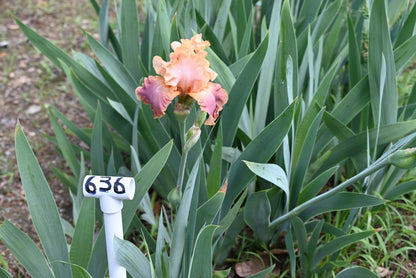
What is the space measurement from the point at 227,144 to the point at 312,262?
16.6 inches

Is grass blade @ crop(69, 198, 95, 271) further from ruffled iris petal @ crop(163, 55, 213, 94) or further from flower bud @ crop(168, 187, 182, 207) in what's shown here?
ruffled iris petal @ crop(163, 55, 213, 94)

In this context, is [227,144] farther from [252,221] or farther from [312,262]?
[312,262]

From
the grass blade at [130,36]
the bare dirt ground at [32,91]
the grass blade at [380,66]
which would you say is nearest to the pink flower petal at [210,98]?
the grass blade at [380,66]

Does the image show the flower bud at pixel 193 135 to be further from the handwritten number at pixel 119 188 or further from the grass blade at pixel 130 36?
the grass blade at pixel 130 36

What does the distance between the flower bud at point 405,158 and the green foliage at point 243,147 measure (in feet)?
0.06

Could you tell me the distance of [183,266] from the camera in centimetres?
108

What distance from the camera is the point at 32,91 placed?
7.58 ft

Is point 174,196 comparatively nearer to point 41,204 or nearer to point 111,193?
point 111,193

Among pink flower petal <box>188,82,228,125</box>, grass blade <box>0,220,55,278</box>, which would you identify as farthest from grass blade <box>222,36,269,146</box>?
grass blade <box>0,220,55,278</box>

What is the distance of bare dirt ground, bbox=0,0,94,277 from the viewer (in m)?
1.75

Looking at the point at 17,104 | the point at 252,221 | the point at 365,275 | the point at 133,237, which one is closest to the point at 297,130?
the point at 252,221

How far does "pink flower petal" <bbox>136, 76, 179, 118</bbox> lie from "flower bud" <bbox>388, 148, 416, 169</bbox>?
49 cm

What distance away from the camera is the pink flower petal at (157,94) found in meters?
0.92

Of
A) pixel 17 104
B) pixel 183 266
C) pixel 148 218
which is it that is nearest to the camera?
pixel 183 266
